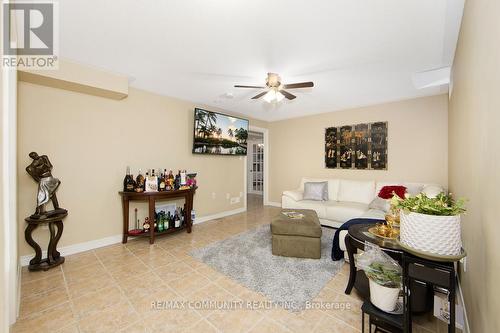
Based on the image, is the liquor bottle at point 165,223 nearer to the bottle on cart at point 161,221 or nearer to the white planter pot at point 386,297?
Result: the bottle on cart at point 161,221

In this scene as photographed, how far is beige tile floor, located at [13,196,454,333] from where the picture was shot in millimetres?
1576

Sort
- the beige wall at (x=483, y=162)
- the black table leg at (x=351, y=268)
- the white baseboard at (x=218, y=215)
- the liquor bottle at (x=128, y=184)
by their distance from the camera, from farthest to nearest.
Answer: the white baseboard at (x=218, y=215)
the liquor bottle at (x=128, y=184)
the black table leg at (x=351, y=268)
the beige wall at (x=483, y=162)

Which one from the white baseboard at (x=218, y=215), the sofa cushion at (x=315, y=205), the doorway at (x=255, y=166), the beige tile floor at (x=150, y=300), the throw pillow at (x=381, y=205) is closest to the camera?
the beige tile floor at (x=150, y=300)

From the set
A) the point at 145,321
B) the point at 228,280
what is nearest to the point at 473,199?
the point at 228,280

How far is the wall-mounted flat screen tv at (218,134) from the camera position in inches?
156

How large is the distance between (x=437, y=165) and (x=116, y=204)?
521cm

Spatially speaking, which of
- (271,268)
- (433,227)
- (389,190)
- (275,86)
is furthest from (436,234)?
(389,190)

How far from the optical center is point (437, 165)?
11.6ft

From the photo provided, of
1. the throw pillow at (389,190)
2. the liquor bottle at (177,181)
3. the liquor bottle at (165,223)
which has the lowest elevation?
the liquor bottle at (165,223)

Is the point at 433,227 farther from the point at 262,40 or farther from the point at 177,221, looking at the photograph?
the point at 177,221

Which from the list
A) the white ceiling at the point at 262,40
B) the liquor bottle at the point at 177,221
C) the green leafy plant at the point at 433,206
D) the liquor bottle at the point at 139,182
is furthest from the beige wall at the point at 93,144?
the green leafy plant at the point at 433,206

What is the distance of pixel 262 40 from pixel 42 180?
9.34ft

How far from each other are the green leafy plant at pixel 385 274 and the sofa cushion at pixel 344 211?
2.12 meters

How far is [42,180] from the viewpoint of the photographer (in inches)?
92.8
